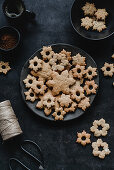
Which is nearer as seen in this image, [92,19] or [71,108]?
[71,108]

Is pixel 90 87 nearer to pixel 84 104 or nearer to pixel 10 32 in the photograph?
pixel 84 104

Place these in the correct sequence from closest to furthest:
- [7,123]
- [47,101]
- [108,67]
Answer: [7,123] < [47,101] < [108,67]

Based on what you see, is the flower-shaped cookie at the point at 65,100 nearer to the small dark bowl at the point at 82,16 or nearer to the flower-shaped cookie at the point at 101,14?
the small dark bowl at the point at 82,16

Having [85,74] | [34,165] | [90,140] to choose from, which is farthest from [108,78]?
[34,165]

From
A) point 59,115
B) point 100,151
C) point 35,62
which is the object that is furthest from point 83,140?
point 35,62

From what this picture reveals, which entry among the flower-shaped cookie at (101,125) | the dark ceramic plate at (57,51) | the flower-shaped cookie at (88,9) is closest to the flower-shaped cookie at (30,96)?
the dark ceramic plate at (57,51)

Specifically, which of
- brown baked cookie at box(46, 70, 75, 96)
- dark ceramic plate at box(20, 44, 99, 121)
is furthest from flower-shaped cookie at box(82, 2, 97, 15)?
brown baked cookie at box(46, 70, 75, 96)
